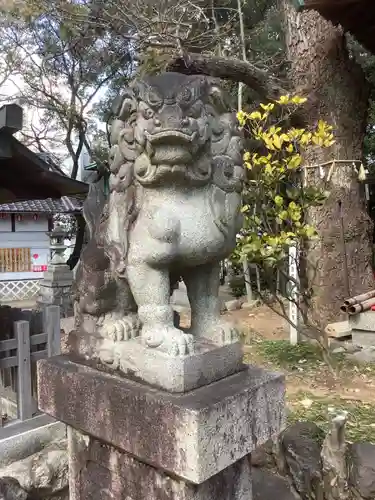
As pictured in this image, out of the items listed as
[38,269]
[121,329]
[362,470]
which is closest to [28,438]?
[121,329]

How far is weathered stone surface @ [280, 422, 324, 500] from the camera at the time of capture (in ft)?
7.58

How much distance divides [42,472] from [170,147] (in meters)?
2.09

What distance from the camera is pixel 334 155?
6.46 metres

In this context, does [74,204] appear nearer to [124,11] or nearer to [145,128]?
[124,11]

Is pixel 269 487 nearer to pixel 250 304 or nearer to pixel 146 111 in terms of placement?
pixel 146 111

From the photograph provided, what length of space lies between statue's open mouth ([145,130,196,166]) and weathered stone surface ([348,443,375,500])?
5.62 ft

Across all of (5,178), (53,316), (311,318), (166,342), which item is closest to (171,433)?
(166,342)

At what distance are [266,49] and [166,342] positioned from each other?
9807 millimetres

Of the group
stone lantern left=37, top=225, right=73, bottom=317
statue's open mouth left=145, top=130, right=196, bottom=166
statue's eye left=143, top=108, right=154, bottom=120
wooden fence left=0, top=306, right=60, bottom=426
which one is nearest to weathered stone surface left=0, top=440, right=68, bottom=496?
wooden fence left=0, top=306, right=60, bottom=426

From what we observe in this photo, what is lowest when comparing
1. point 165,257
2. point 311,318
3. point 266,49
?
point 311,318

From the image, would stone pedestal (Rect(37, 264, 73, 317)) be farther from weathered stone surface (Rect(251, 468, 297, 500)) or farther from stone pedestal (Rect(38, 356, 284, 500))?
stone pedestal (Rect(38, 356, 284, 500))

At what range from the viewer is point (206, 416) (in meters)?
1.51

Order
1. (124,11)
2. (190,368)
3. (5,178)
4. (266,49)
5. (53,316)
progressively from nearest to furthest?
1. (190,368)
2. (53,316)
3. (5,178)
4. (124,11)
5. (266,49)

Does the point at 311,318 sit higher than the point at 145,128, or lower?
lower
